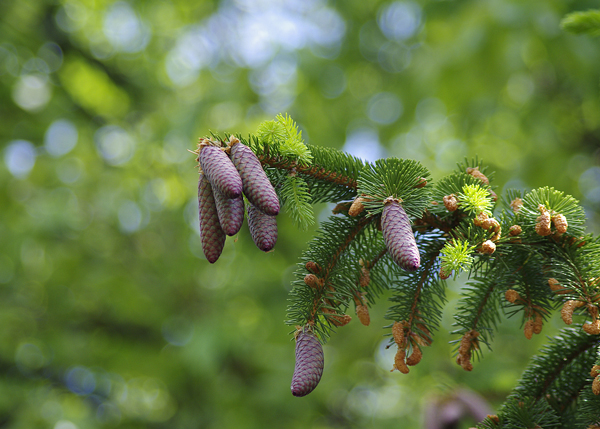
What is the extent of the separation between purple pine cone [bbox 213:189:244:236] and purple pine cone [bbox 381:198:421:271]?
8.8 inches

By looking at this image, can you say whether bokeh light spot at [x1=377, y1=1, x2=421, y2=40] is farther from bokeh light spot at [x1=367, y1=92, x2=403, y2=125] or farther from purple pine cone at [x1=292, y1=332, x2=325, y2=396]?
purple pine cone at [x1=292, y1=332, x2=325, y2=396]

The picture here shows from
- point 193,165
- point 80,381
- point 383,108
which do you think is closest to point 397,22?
point 383,108

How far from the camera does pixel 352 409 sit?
454cm

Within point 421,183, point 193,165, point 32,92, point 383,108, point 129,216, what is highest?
point 383,108

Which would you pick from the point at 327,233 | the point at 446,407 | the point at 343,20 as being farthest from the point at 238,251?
the point at 327,233

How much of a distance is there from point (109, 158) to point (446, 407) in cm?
421

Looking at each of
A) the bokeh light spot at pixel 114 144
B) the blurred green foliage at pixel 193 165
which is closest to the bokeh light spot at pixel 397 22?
the blurred green foliage at pixel 193 165

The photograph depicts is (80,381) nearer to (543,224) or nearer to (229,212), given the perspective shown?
(229,212)

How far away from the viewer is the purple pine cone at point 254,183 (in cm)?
Answer: 68

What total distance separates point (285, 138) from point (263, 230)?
0.19 m

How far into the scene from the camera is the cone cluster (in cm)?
68

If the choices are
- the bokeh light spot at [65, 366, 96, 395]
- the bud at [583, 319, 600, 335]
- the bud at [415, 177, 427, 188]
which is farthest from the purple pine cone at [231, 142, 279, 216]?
the bokeh light spot at [65, 366, 96, 395]

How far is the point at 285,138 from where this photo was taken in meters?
0.83

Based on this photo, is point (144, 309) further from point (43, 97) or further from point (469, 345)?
point (469, 345)
